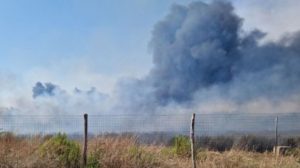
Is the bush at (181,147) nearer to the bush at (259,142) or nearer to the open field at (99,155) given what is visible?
the open field at (99,155)

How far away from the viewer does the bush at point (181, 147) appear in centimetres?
2447

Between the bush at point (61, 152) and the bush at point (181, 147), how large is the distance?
15.6 ft

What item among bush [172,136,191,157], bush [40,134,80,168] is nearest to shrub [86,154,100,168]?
bush [40,134,80,168]

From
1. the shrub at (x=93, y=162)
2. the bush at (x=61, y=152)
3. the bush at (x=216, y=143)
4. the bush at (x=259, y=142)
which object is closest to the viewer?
the bush at (x=61, y=152)

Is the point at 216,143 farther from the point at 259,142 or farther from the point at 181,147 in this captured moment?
the point at 181,147

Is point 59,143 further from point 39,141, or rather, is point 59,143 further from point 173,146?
point 173,146

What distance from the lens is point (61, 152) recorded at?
2067cm

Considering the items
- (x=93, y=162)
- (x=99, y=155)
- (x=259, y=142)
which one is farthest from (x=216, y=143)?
(x=93, y=162)

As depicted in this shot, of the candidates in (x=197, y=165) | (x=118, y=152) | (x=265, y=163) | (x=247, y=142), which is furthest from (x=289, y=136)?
(x=118, y=152)

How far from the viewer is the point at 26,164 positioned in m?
19.2

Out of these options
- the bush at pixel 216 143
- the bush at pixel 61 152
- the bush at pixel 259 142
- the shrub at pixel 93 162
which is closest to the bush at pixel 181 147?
the bush at pixel 216 143

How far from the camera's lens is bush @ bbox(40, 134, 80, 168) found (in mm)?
20094

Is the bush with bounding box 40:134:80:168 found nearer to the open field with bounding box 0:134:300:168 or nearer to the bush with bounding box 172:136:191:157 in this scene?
the open field with bounding box 0:134:300:168

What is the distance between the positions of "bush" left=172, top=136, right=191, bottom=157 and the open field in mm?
240
